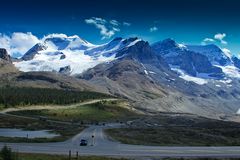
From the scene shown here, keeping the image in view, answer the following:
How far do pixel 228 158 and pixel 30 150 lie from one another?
117ft

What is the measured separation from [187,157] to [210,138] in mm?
68164

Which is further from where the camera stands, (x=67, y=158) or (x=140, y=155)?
(x=140, y=155)

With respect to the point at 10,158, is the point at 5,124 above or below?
above

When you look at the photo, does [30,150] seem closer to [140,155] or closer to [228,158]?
[140,155]

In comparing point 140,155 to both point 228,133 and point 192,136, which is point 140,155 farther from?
point 228,133

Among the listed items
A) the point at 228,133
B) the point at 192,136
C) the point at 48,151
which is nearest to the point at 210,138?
the point at 192,136

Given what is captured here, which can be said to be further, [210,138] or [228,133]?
[228,133]

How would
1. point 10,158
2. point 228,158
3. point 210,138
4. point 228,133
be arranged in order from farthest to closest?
point 228,133, point 210,138, point 228,158, point 10,158

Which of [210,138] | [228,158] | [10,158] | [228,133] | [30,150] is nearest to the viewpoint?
[10,158]

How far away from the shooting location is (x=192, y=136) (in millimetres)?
138875

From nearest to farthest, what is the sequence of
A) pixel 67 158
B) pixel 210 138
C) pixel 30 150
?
pixel 67 158 → pixel 30 150 → pixel 210 138

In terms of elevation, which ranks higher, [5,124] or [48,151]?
[5,124]

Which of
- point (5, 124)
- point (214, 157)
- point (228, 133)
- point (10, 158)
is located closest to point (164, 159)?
point (214, 157)

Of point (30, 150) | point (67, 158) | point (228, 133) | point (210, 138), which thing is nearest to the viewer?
point (67, 158)
